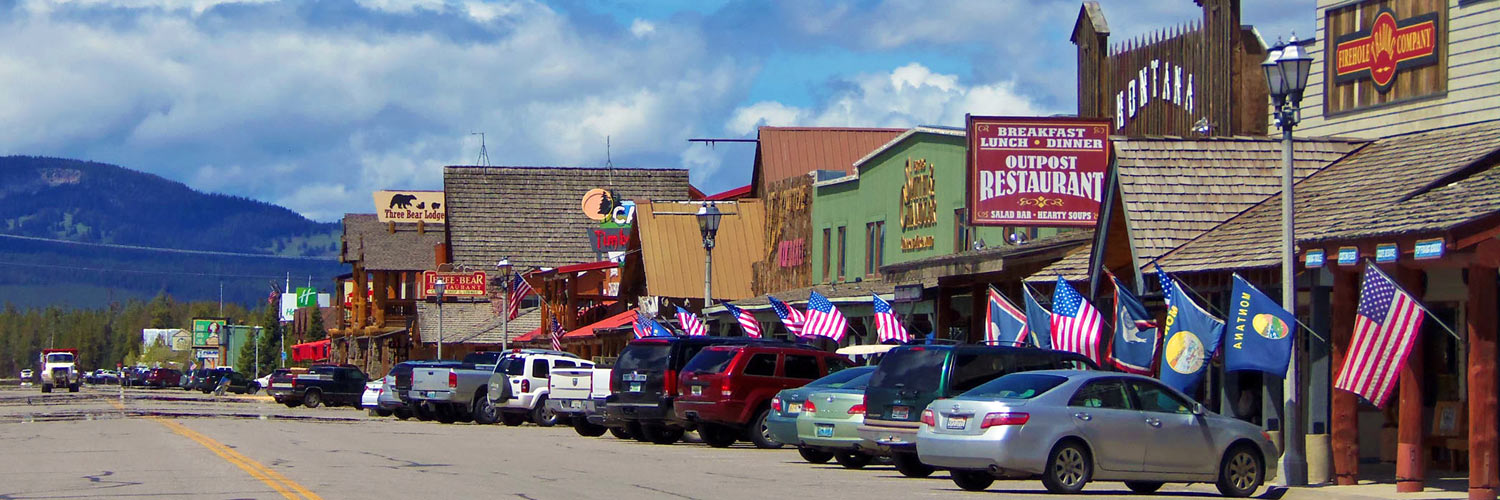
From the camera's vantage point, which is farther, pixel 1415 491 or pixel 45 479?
pixel 45 479

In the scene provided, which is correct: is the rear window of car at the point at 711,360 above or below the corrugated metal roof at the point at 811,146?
below

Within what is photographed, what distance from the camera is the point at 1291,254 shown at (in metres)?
19.8

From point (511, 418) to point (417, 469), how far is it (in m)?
19.4

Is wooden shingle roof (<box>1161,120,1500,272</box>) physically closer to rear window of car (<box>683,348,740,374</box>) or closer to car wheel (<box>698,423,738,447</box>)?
rear window of car (<box>683,348,740,374</box>)

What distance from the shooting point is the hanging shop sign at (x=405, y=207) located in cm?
9081

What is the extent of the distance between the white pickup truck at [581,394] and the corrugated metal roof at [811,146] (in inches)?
702

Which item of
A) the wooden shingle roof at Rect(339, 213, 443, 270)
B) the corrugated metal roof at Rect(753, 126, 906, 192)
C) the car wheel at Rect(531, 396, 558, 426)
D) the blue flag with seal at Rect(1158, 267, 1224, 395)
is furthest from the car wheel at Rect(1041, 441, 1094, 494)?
the wooden shingle roof at Rect(339, 213, 443, 270)

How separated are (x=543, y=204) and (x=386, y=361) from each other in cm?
991

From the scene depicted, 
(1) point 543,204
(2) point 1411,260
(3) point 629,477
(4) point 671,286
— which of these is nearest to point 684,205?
(4) point 671,286

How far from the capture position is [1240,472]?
19.5 meters

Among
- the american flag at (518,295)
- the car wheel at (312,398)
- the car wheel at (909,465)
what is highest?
the american flag at (518,295)

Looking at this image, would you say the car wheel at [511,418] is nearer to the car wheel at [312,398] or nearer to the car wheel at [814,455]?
the car wheel at [814,455]

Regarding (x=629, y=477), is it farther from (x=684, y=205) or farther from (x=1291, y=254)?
(x=684, y=205)

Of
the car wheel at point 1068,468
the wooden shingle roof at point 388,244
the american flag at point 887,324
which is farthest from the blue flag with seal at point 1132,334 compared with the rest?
the wooden shingle roof at point 388,244
